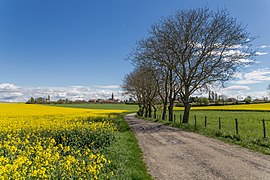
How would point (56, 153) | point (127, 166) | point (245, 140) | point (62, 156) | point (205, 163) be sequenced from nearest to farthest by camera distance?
point (56, 153) < point (62, 156) < point (127, 166) < point (205, 163) < point (245, 140)

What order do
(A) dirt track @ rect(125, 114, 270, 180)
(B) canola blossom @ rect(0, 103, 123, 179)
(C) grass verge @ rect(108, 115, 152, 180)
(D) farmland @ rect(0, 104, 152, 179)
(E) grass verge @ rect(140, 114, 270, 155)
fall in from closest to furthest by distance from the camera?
(D) farmland @ rect(0, 104, 152, 179) → (B) canola blossom @ rect(0, 103, 123, 179) → (C) grass verge @ rect(108, 115, 152, 180) → (A) dirt track @ rect(125, 114, 270, 180) → (E) grass verge @ rect(140, 114, 270, 155)

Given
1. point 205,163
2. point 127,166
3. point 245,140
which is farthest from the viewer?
point 245,140

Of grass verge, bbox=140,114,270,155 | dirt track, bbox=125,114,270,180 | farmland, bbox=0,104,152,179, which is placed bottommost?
dirt track, bbox=125,114,270,180

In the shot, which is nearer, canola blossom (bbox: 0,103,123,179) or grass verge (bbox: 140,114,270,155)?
canola blossom (bbox: 0,103,123,179)

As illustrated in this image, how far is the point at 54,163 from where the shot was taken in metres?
6.43

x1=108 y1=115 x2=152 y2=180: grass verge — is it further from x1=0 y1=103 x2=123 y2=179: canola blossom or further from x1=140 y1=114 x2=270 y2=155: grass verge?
x1=140 y1=114 x2=270 y2=155: grass verge

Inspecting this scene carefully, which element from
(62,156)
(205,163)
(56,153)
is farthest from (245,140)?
(56,153)

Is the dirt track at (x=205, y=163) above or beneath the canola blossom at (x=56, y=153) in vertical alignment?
beneath

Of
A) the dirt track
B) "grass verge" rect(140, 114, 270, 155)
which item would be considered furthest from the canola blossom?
"grass verge" rect(140, 114, 270, 155)

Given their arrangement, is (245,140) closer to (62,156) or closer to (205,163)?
(205,163)

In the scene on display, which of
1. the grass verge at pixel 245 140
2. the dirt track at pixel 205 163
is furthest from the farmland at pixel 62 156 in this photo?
the grass verge at pixel 245 140

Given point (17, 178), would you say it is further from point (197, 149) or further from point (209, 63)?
point (209, 63)

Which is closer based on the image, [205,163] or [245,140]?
[205,163]

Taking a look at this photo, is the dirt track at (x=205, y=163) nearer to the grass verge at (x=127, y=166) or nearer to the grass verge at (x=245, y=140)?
the grass verge at (x=127, y=166)
